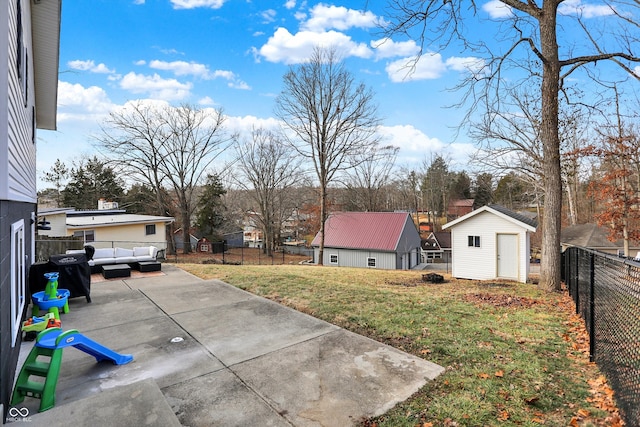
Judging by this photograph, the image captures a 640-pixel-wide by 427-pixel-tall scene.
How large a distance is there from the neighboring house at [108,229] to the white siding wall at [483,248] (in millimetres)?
17245

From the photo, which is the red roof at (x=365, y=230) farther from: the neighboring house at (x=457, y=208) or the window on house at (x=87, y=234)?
the neighboring house at (x=457, y=208)

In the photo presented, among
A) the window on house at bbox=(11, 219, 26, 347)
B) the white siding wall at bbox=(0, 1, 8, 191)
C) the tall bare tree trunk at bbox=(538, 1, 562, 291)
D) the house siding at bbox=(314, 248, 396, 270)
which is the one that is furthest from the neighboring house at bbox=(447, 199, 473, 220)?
the white siding wall at bbox=(0, 1, 8, 191)

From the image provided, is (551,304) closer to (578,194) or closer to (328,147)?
(328,147)

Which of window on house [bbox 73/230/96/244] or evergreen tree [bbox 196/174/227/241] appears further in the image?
evergreen tree [bbox 196/174/227/241]

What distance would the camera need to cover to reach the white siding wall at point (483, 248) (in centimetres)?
1290

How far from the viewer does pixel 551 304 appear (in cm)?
614

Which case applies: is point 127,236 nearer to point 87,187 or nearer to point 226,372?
point 87,187

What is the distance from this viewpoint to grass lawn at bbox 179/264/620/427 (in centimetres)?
258

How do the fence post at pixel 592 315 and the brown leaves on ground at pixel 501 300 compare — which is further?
the brown leaves on ground at pixel 501 300

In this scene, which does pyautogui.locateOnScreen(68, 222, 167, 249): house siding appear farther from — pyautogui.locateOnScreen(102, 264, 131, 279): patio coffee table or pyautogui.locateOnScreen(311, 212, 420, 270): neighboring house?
pyautogui.locateOnScreen(311, 212, 420, 270): neighboring house

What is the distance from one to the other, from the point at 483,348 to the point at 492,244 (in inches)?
442

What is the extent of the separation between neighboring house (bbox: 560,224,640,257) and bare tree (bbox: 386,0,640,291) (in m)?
16.8

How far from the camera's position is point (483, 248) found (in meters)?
13.9

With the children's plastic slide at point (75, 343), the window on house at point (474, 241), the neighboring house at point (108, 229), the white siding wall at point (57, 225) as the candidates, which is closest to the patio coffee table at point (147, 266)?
the children's plastic slide at point (75, 343)
